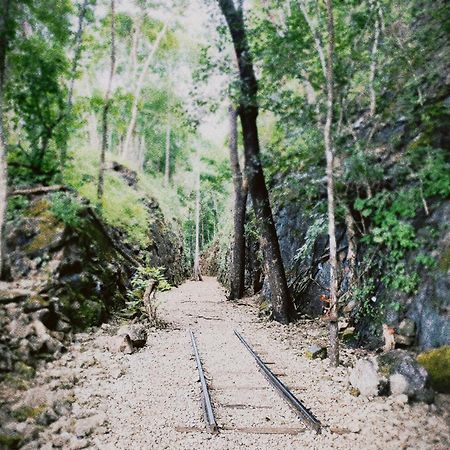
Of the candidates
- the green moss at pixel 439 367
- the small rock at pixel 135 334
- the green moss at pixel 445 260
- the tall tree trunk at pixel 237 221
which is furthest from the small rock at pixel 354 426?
the tall tree trunk at pixel 237 221

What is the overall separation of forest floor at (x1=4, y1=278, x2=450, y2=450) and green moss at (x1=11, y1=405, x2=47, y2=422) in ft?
0.71

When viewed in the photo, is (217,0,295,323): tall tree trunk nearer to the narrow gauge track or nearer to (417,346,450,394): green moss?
the narrow gauge track

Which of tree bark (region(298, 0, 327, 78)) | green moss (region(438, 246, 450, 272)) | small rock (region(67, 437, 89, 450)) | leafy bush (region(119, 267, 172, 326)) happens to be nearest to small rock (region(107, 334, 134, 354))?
leafy bush (region(119, 267, 172, 326))

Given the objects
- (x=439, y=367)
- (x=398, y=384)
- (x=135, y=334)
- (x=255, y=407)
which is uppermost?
(x=439, y=367)

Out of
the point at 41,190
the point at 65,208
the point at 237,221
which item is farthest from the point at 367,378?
the point at 237,221

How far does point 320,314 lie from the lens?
1042 cm

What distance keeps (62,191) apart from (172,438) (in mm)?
6540

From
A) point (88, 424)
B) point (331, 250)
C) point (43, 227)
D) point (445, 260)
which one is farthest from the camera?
point (43, 227)

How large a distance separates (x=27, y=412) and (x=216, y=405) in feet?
7.62

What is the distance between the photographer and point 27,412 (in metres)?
4.67

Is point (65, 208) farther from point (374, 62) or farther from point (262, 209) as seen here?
point (374, 62)

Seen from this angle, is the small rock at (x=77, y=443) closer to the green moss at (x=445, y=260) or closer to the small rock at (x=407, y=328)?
the small rock at (x=407, y=328)

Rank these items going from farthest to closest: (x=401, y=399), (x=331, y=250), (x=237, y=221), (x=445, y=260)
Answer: (x=237, y=221) → (x=331, y=250) → (x=445, y=260) → (x=401, y=399)

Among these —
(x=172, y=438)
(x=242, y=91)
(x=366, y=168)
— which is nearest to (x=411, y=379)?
(x=172, y=438)
